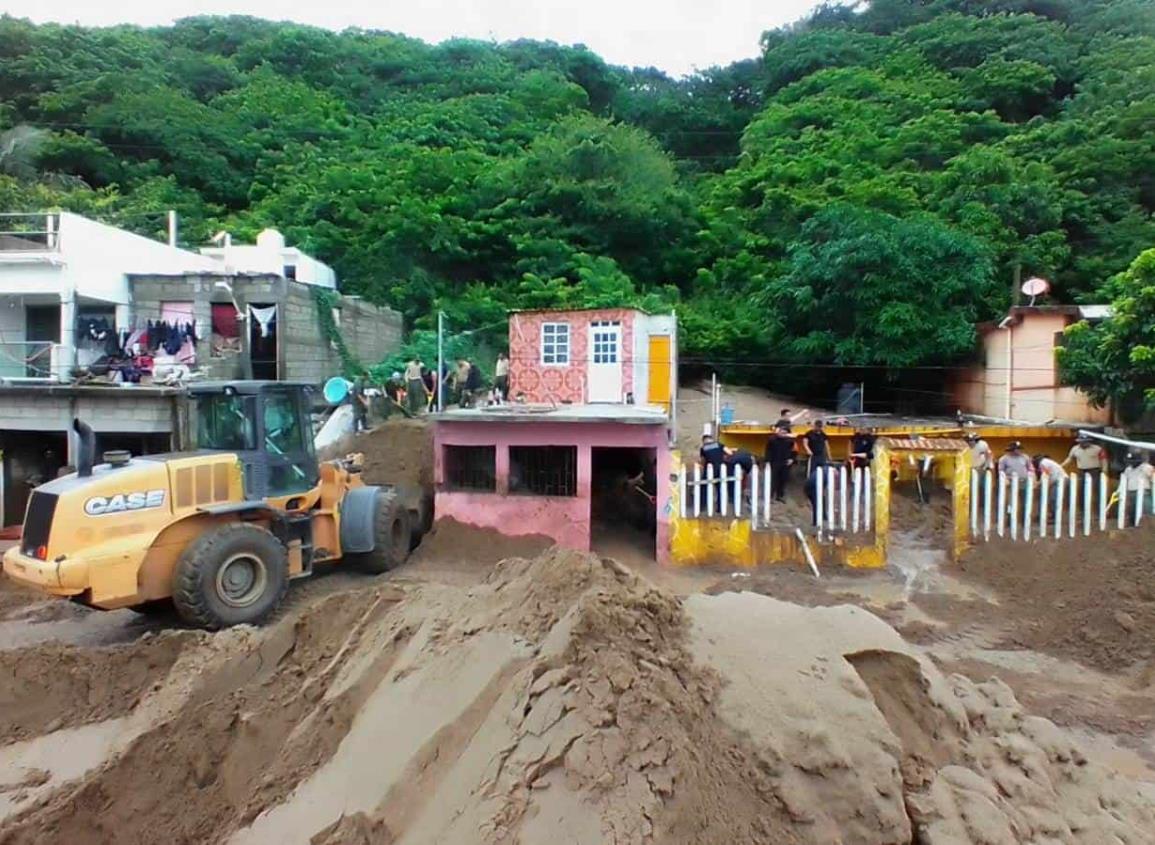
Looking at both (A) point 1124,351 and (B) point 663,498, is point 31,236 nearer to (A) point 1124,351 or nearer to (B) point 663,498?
(B) point 663,498

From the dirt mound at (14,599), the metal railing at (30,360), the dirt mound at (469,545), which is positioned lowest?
the dirt mound at (14,599)

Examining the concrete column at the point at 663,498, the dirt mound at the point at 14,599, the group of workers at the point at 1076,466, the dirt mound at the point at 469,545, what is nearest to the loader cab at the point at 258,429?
the dirt mound at the point at 469,545

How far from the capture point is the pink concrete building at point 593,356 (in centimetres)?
2092

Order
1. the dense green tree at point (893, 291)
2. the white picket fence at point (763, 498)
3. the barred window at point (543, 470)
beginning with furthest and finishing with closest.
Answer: the dense green tree at point (893, 291) → the barred window at point (543, 470) → the white picket fence at point (763, 498)

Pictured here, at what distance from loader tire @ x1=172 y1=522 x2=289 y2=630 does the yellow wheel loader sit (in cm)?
1

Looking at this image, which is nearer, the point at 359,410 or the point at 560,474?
the point at 560,474

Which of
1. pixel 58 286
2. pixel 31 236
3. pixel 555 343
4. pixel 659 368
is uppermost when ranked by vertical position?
pixel 31 236

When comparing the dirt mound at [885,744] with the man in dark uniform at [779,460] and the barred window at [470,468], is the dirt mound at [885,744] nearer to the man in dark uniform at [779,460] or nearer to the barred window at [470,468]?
the barred window at [470,468]

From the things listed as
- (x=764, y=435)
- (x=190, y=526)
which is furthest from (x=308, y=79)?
(x=190, y=526)

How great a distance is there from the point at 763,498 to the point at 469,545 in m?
4.93

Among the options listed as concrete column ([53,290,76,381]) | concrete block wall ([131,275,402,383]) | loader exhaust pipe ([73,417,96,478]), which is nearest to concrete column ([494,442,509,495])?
loader exhaust pipe ([73,417,96,478])

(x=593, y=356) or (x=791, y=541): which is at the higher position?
(x=593, y=356)

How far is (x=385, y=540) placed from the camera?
11.8 m

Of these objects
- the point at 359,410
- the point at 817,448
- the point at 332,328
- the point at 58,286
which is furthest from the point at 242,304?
the point at 817,448
